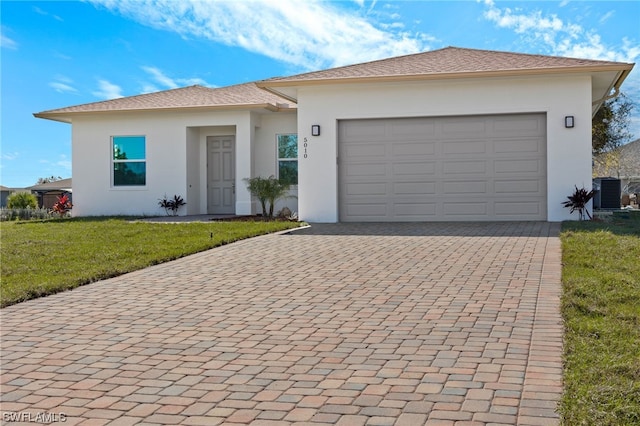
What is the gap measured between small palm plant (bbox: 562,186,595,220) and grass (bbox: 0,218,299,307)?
6289 millimetres

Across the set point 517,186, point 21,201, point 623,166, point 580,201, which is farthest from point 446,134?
point 623,166

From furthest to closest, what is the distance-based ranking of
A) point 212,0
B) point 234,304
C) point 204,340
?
point 212,0, point 234,304, point 204,340

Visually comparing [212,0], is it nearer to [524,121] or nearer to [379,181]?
[379,181]

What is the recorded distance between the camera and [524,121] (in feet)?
50.3

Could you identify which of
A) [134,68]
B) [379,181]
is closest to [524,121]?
[379,181]

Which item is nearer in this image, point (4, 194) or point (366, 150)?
point (366, 150)

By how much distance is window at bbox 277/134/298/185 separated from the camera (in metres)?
19.9

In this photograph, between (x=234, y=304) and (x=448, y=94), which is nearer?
Result: (x=234, y=304)

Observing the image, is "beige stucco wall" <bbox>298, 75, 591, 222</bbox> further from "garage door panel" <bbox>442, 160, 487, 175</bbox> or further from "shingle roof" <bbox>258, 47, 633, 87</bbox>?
"garage door panel" <bbox>442, 160, 487, 175</bbox>

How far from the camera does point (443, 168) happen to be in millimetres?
15695

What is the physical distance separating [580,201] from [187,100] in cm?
1191

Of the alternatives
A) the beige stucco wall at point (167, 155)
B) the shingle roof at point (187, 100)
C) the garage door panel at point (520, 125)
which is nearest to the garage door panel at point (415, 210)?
the garage door panel at point (520, 125)

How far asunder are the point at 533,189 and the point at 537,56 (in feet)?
11.0

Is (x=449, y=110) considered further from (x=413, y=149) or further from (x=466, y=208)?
(x=466, y=208)
